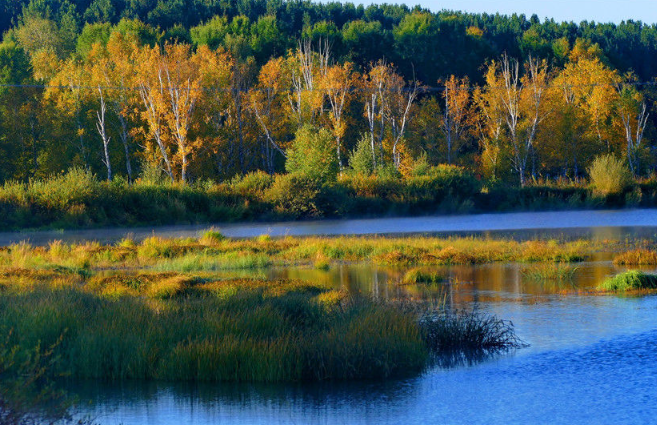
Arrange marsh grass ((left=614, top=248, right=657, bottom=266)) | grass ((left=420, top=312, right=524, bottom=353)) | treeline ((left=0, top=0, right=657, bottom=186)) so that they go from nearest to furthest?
grass ((left=420, top=312, right=524, bottom=353)) → marsh grass ((left=614, top=248, right=657, bottom=266)) → treeline ((left=0, top=0, right=657, bottom=186))

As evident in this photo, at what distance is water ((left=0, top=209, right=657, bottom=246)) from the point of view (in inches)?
1666

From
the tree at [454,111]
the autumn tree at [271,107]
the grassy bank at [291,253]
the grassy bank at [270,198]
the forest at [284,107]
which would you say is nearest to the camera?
the grassy bank at [291,253]

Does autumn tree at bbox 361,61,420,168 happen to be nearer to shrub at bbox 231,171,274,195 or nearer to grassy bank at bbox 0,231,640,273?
shrub at bbox 231,171,274,195

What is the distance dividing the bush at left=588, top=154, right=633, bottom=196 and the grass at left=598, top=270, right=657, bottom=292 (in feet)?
144

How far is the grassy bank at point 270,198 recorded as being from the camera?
50.6 metres

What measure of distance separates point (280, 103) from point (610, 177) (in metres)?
28.0

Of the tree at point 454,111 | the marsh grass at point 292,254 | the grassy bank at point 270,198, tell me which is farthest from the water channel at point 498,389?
the tree at point 454,111

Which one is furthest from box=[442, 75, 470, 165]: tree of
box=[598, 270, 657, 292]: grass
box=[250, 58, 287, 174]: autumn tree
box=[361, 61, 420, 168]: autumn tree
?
box=[598, 270, 657, 292]: grass

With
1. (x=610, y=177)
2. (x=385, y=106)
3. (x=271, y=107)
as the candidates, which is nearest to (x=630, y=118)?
(x=610, y=177)

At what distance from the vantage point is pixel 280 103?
7406cm

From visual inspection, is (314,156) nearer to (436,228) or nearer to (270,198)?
(270,198)

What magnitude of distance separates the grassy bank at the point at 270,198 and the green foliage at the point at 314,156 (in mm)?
1182

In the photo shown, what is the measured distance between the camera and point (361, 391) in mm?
12844

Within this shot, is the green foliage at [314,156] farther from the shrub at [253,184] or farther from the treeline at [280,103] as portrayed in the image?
the shrub at [253,184]
